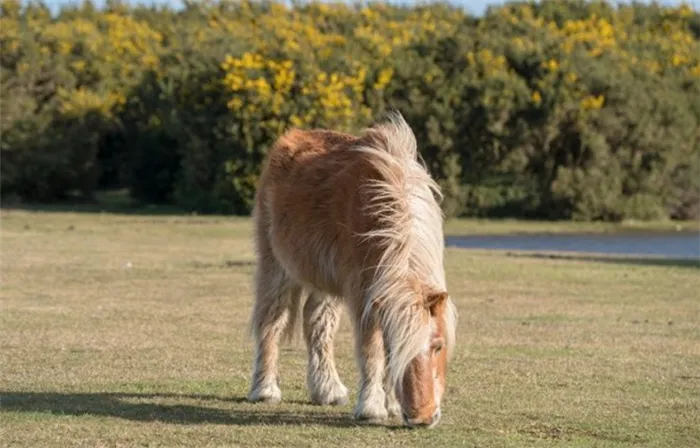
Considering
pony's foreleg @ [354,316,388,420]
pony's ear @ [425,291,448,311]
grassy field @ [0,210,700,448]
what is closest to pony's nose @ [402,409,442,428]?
grassy field @ [0,210,700,448]

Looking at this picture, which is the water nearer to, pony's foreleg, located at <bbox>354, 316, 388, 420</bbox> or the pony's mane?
the pony's mane

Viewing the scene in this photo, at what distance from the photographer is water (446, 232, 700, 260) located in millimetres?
31469

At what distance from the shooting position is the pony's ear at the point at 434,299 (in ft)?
31.9

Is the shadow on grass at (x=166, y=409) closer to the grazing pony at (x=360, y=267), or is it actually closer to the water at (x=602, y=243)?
the grazing pony at (x=360, y=267)

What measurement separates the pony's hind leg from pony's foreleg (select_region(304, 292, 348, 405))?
208mm

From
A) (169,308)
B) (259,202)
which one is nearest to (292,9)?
(169,308)

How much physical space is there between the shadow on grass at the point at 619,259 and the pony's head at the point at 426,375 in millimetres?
16560

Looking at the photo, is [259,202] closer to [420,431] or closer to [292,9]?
[420,431]

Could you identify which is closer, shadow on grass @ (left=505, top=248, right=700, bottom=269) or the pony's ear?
the pony's ear

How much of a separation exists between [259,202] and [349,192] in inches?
71.7

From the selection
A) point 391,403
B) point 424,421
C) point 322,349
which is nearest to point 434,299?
point 424,421

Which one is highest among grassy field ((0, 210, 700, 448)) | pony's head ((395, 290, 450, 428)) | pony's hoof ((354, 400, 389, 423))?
pony's head ((395, 290, 450, 428))

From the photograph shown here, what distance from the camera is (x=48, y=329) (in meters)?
15.8

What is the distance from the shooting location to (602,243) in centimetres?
3391
